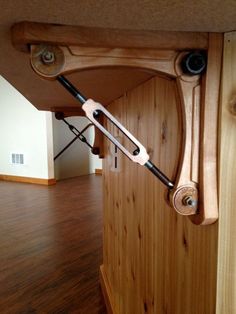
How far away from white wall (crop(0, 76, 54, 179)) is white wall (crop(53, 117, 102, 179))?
43 cm

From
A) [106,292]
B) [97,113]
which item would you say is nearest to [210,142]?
[97,113]

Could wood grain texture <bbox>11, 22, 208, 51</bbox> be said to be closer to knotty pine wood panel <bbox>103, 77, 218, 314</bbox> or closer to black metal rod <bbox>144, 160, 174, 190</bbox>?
knotty pine wood panel <bbox>103, 77, 218, 314</bbox>

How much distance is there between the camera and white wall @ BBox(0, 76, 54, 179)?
4.89m

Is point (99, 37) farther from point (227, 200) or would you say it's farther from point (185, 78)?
point (227, 200)

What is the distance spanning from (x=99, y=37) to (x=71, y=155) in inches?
218

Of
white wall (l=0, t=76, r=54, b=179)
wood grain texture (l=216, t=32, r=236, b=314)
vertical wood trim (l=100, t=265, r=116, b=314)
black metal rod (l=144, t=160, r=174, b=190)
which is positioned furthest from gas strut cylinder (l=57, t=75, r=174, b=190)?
white wall (l=0, t=76, r=54, b=179)

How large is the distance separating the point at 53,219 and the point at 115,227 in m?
1.91

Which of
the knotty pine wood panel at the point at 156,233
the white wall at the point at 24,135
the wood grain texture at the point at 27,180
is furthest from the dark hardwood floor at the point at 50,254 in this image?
the white wall at the point at 24,135

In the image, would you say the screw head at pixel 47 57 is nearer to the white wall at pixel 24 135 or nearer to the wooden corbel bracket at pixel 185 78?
the wooden corbel bracket at pixel 185 78

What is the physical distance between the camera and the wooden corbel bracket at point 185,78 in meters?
0.44

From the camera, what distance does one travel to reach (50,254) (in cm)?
218

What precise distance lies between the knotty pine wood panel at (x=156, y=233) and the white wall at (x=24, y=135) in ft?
12.7

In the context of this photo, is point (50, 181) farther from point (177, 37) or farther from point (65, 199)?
point (177, 37)

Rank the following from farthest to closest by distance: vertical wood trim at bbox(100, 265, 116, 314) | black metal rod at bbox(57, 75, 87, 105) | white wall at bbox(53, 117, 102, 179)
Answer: white wall at bbox(53, 117, 102, 179) → vertical wood trim at bbox(100, 265, 116, 314) → black metal rod at bbox(57, 75, 87, 105)
